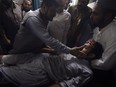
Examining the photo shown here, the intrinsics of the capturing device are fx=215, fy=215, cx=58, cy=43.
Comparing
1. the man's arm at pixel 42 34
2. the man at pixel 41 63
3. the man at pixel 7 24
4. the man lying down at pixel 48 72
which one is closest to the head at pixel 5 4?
the man at pixel 7 24

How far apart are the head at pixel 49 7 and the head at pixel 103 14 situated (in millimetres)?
397

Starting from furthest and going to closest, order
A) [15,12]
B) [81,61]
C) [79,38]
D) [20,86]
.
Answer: [15,12]
[79,38]
[81,61]
[20,86]

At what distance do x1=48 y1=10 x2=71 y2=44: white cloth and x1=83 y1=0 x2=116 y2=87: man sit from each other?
0.62 m

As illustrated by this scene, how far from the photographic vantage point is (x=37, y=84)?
6.55ft

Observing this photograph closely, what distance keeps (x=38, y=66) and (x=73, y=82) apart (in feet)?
1.23

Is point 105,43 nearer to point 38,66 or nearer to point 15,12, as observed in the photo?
point 38,66

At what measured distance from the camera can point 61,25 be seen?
2.68 metres

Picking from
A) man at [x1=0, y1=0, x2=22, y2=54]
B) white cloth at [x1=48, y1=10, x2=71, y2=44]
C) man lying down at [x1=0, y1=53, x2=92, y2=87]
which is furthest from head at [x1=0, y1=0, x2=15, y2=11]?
man lying down at [x1=0, y1=53, x2=92, y2=87]

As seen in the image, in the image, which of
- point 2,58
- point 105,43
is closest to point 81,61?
point 105,43

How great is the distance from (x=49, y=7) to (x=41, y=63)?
0.56m

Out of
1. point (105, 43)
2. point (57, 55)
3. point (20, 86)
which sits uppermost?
point (105, 43)

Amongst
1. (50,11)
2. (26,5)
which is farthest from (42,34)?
(26,5)

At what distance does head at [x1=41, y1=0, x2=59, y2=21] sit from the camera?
6.89 feet

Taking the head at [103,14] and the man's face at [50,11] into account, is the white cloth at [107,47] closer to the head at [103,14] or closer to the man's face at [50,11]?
the head at [103,14]
